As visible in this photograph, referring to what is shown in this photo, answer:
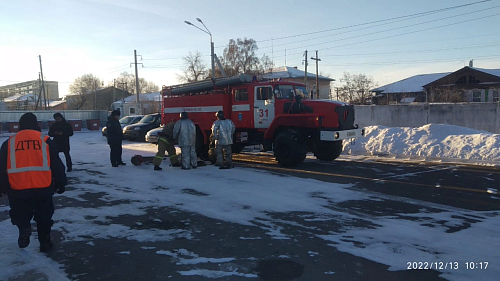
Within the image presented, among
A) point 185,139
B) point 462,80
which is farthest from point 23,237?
point 462,80

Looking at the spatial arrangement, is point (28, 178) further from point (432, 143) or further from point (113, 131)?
point (432, 143)

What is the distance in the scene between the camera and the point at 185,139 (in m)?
10.9

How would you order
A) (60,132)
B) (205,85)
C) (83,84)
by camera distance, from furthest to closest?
(83,84) → (205,85) → (60,132)

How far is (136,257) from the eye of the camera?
14.7 feet

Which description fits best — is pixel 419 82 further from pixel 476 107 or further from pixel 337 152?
pixel 337 152

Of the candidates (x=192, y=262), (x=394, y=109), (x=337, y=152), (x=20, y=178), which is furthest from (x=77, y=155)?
(x=394, y=109)

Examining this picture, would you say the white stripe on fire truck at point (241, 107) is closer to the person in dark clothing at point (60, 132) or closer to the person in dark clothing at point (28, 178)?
the person in dark clothing at point (60, 132)

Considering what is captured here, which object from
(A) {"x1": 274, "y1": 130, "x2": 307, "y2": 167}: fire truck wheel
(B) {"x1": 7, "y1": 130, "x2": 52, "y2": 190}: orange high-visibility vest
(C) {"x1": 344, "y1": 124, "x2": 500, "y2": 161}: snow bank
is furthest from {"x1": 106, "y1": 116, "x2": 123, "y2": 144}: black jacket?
(C) {"x1": 344, "y1": 124, "x2": 500, "y2": 161}: snow bank

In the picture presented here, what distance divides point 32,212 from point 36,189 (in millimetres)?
388

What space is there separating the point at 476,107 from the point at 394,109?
3.97 m

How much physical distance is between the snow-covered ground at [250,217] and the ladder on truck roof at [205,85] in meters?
3.16

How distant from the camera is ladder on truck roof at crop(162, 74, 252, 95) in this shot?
40.4ft

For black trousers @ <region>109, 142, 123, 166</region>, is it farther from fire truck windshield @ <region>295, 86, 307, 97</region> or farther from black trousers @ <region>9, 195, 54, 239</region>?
black trousers @ <region>9, 195, 54, 239</region>

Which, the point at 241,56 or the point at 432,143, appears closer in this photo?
the point at 432,143
